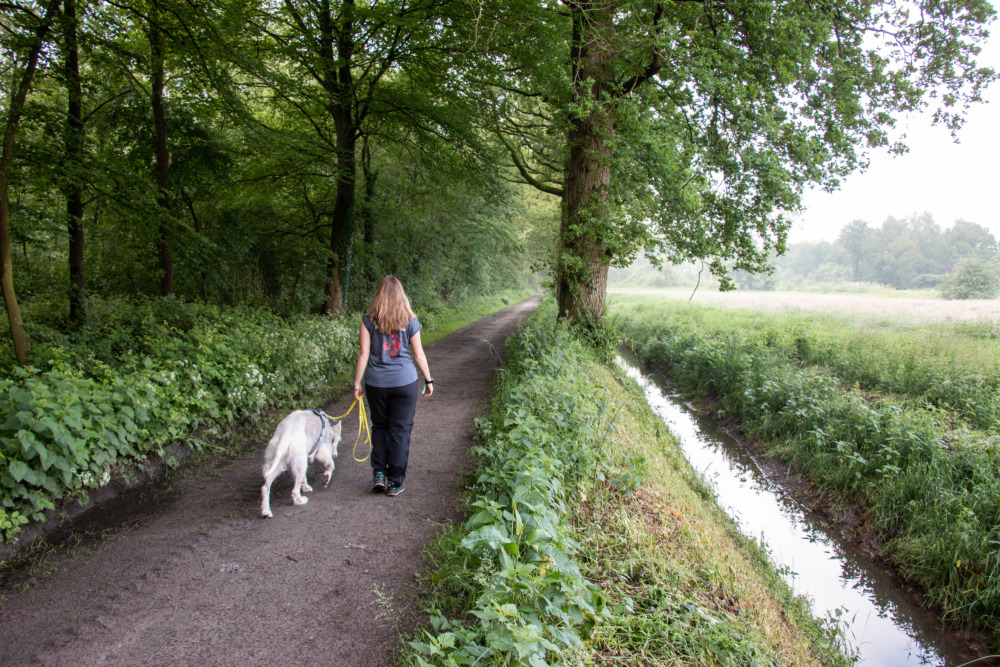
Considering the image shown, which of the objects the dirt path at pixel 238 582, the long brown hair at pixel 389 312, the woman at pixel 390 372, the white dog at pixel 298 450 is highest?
the long brown hair at pixel 389 312

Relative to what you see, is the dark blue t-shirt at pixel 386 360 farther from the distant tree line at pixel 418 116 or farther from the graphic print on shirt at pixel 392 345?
the distant tree line at pixel 418 116

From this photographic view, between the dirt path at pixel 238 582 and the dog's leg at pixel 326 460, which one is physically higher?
the dog's leg at pixel 326 460

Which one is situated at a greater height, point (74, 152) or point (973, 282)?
point (973, 282)

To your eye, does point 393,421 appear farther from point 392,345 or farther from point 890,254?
point 890,254

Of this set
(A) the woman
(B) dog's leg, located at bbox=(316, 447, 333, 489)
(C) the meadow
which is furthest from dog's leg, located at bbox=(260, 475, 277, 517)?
(C) the meadow

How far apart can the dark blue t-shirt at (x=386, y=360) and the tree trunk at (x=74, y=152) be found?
602 centimetres

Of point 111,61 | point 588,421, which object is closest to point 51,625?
point 588,421

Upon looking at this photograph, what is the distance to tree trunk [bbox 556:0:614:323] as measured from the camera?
973 centimetres

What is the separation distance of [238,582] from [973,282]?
138 feet

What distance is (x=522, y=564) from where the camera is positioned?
2.65 m

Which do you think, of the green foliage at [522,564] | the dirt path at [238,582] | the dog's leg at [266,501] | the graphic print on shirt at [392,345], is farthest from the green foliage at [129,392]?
the green foliage at [522,564]

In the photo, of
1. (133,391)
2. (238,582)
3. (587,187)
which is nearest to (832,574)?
(238,582)

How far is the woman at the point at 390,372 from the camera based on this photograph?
442 cm

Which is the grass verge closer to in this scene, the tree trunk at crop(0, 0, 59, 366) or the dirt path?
the dirt path
